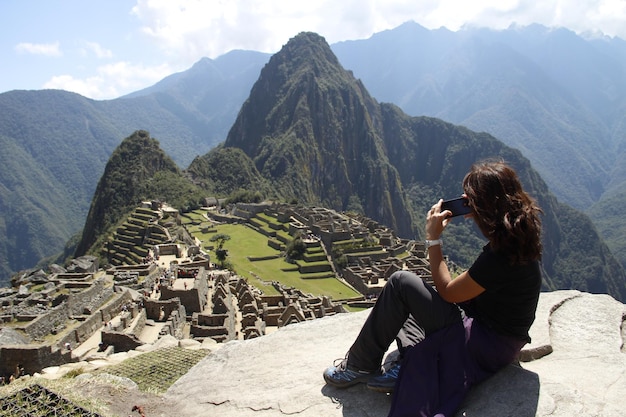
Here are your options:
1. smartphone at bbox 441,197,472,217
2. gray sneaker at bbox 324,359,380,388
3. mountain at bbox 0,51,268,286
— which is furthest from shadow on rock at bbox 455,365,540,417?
mountain at bbox 0,51,268,286

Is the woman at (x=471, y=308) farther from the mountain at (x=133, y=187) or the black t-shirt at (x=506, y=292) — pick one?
the mountain at (x=133, y=187)

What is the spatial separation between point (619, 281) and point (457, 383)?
462 ft

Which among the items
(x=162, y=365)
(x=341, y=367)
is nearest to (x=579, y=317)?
(x=341, y=367)

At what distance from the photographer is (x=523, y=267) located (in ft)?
12.8

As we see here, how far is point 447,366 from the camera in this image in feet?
13.1

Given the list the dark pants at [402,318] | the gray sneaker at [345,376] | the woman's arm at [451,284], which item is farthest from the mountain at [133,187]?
the woman's arm at [451,284]

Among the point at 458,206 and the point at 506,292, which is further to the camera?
the point at 458,206

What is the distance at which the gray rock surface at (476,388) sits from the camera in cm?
400

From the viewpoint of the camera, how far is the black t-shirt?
3.88 m

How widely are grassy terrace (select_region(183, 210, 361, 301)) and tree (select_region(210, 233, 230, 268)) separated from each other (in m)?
0.61

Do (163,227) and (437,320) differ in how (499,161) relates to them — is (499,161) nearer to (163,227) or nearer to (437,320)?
(437,320)

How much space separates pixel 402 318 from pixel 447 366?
23.1 inches

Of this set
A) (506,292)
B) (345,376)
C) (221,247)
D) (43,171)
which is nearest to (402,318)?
(345,376)

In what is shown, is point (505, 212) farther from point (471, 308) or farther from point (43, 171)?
point (43, 171)
